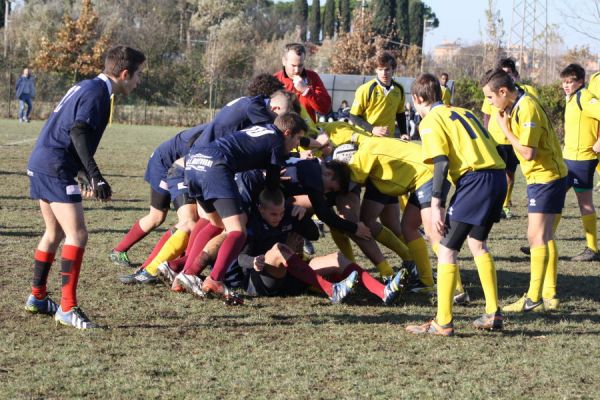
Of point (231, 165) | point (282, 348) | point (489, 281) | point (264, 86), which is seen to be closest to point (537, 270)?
point (489, 281)

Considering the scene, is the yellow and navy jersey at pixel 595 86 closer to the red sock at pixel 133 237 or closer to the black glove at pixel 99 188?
the red sock at pixel 133 237

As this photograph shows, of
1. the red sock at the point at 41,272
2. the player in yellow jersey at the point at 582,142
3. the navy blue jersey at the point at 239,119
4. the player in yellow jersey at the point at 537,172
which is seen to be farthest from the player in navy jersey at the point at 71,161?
the player in yellow jersey at the point at 582,142

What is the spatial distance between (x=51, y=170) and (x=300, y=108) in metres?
2.78

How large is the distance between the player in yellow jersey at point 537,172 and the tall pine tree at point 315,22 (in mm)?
75033

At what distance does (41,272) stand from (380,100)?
15.9ft

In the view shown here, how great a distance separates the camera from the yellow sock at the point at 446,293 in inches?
213

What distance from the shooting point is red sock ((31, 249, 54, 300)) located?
5.61 metres

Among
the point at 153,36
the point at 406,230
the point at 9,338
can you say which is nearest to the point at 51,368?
the point at 9,338

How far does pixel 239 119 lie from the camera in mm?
6543

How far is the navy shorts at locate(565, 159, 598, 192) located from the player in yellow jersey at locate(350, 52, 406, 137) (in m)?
1.87

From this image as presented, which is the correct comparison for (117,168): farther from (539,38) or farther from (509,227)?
(539,38)

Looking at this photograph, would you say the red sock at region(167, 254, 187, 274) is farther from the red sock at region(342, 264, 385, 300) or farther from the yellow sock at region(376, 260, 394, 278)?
the yellow sock at region(376, 260, 394, 278)

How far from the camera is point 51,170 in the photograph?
532cm

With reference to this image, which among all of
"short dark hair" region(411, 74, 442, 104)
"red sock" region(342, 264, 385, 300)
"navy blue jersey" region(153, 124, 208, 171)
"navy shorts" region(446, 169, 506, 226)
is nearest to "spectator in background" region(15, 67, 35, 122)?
"navy blue jersey" region(153, 124, 208, 171)
